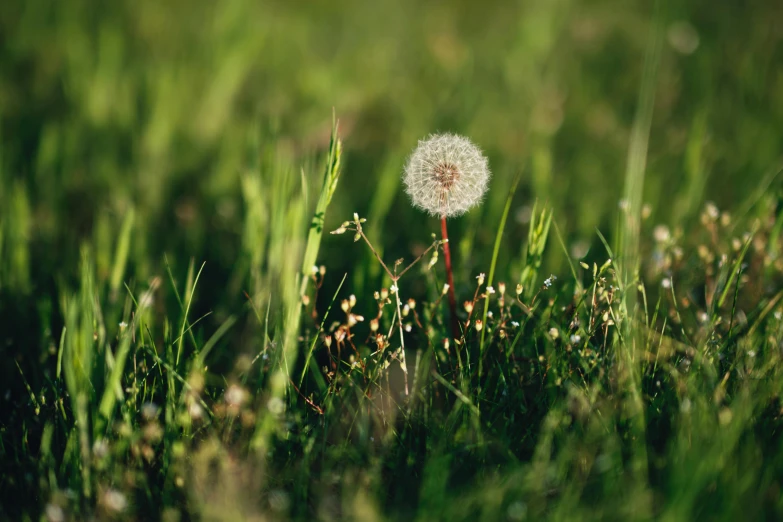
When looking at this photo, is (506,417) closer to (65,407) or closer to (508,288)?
(508,288)

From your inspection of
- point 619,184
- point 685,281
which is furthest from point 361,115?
point 685,281

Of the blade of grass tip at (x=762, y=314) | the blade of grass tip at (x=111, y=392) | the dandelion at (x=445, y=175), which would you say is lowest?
the blade of grass tip at (x=111, y=392)

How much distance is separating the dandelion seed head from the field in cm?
14

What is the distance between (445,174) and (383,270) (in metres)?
0.51

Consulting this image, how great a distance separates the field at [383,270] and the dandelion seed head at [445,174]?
0.45ft

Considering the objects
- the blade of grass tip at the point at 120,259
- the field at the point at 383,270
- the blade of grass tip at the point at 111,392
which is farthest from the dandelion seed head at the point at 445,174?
the blade of grass tip at the point at 120,259

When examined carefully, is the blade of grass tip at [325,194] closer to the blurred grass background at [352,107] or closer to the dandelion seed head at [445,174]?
the dandelion seed head at [445,174]

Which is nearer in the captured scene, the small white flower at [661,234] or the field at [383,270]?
the field at [383,270]

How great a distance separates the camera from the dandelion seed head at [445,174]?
157 centimetres

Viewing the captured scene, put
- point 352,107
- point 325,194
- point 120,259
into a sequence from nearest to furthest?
point 325,194 < point 120,259 < point 352,107

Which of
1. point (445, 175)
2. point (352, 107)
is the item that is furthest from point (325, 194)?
point (352, 107)

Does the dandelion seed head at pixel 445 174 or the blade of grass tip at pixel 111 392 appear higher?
the dandelion seed head at pixel 445 174

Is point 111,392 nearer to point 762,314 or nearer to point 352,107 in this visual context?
point 762,314

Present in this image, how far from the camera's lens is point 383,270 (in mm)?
1973
